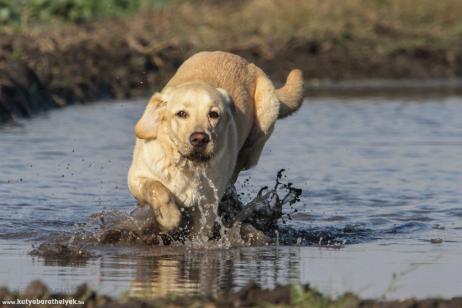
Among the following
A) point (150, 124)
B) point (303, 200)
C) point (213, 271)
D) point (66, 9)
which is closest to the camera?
point (213, 271)

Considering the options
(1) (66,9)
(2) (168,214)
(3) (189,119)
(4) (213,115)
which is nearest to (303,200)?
(2) (168,214)

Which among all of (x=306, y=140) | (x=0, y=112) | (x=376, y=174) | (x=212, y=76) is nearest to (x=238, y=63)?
(x=212, y=76)

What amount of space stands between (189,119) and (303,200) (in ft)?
9.85

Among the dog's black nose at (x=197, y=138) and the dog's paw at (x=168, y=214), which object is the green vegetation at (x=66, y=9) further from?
the dog's black nose at (x=197, y=138)

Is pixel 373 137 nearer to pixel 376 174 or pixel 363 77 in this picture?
pixel 376 174

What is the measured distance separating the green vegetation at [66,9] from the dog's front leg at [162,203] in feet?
41.2

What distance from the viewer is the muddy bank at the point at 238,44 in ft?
63.3

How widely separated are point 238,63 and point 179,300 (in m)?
3.87

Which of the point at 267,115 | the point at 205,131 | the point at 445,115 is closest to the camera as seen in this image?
the point at 205,131

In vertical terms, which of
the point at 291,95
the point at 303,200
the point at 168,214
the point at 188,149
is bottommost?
the point at 168,214

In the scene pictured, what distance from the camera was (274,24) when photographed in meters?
26.2

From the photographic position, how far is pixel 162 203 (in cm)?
841

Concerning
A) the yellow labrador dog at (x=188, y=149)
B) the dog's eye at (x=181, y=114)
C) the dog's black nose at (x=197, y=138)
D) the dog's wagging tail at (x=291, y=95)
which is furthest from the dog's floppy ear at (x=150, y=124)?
the dog's wagging tail at (x=291, y=95)

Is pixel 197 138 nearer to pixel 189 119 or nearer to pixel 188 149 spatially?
pixel 188 149
